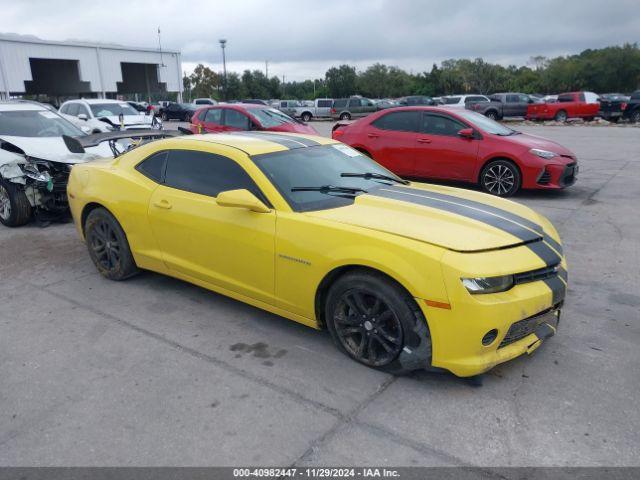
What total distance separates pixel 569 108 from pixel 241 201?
27.9m

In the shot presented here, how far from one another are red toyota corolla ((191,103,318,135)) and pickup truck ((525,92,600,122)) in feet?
64.2

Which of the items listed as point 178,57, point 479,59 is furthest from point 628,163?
point 479,59

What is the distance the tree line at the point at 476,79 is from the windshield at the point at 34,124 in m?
49.3

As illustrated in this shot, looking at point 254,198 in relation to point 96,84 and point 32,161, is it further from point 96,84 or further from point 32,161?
point 96,84

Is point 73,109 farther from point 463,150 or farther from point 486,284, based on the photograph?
point 486,284

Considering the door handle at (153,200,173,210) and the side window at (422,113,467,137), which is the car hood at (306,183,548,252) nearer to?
the door handle at (153,200,173,210)

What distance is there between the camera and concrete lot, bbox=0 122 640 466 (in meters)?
2.68

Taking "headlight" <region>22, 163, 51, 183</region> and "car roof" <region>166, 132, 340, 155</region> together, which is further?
"headlight" <region>22, 163, 51, 183</region>

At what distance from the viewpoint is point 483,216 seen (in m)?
3.62

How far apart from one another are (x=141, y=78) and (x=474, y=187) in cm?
5050

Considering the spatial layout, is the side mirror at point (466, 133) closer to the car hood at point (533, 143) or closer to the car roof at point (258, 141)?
the car hood at point (533, 143)

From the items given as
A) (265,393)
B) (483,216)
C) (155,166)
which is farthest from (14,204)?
(483,216)

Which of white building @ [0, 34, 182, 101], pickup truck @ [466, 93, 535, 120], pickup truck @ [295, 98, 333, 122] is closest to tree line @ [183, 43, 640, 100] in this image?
white building @ [0, 34, 182, 101]

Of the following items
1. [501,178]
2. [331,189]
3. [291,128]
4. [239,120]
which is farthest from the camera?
[291,128]
